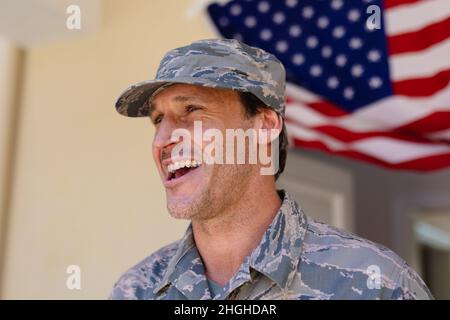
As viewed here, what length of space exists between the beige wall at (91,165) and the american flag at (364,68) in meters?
0.19

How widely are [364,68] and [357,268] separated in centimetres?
104

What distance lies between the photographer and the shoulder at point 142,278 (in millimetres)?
1235

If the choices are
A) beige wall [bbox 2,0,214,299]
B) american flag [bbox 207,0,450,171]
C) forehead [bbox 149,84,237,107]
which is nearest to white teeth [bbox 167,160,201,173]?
forehead [bbox 149,84,237,107]

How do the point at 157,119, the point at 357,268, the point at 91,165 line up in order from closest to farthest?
the point at 357,268 → the point at 157,119 → the point at 91,165

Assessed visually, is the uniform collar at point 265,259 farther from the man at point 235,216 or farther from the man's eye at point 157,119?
the man's eye at point 157,119

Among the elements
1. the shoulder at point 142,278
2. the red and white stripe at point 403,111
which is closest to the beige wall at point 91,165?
the red and white stripe at point 403,111

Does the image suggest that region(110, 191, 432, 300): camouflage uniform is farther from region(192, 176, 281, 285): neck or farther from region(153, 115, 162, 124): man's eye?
region(153, 115, 162, 124): man's eye

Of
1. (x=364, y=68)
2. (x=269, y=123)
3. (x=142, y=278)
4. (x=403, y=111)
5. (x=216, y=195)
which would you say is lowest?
(x=142, y=278)

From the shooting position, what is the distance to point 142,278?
1260 mm

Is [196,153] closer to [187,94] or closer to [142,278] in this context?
[187,94]

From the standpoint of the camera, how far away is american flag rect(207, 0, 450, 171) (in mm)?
1953

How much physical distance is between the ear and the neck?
0.08 metres

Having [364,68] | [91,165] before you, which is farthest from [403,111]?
[91,165]
